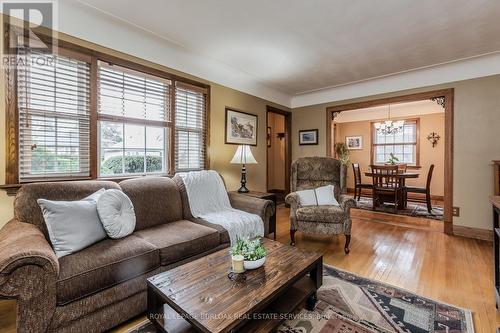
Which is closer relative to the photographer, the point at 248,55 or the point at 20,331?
the point at 20,331

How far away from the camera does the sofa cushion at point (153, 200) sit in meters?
2.28

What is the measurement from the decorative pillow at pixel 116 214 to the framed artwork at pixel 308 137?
3.88 meters

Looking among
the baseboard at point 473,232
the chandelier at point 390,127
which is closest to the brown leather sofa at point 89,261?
the baseboard at point 473,232

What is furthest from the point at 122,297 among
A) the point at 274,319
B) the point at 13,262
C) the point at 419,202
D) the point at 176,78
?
the point at 419,202

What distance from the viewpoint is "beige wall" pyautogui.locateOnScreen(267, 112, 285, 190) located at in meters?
6.05

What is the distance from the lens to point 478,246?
2998mm

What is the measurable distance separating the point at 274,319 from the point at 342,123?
7.15m

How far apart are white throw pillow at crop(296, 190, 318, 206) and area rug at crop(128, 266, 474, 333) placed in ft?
3.83

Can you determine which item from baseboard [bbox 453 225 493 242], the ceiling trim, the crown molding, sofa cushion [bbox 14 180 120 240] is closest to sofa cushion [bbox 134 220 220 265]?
sofa cushion [bbox 14 180 120 240]

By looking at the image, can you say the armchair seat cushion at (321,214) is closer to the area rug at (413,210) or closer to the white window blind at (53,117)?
the white window blind at (53,117)

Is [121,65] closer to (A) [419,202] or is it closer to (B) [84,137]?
(B) [84,137]

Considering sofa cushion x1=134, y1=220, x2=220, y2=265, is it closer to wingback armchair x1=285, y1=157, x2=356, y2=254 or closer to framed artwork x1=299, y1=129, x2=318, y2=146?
wingback armchair x1=285, y1=157, x2=356, y2=254

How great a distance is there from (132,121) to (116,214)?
1.24 metres

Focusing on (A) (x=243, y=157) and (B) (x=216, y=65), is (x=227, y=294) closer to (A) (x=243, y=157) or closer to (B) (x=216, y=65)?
(A) (x=243, y=157)
